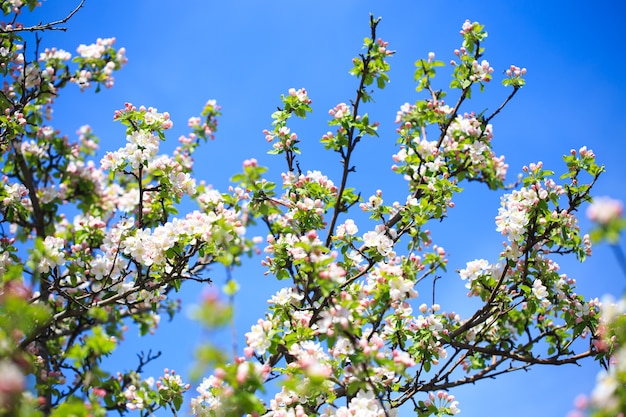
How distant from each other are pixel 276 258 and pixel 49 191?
12.3 feet

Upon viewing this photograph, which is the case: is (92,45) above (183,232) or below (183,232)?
above

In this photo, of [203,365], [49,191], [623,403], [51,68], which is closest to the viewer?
[623,403]

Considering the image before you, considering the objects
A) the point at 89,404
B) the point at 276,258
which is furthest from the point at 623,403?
the point at 276,258

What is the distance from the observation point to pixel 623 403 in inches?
58.7

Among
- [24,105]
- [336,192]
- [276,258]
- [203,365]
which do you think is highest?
[24,105]

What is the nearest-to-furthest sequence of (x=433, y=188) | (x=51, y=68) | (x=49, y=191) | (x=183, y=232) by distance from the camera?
(x=183, y=232) < (x=433, y=188) < (x=51, y=68) < (x=49, y=191)

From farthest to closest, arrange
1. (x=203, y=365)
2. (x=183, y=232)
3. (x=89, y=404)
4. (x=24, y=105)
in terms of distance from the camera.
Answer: (x=24, y=105) < (x=183, y=232) < (x=89, y=404) < (x=203, y=365)

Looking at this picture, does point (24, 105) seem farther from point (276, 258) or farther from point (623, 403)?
point (623, 403)

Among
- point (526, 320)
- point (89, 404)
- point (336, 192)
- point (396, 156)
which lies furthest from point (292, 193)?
point (89, 404)

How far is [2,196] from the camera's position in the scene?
17.2 feet

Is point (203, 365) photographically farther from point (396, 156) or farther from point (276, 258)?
point (396, 156)

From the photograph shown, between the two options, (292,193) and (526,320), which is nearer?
(292,193)

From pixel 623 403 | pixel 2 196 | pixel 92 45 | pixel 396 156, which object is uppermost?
pixel 92 45

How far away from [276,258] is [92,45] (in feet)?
13.0
